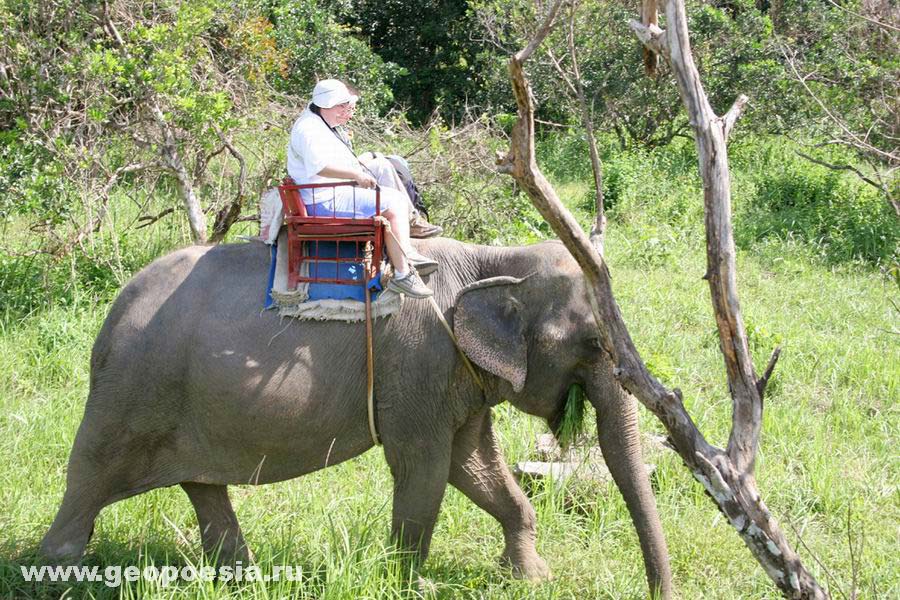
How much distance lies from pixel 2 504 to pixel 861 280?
24.3 ft

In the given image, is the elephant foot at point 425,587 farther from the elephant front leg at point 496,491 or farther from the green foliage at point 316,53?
the green foliage at point 316,53

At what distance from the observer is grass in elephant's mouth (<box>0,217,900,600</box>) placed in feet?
14.0

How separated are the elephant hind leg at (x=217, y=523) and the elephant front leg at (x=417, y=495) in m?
0.75

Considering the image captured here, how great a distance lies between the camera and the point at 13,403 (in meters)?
5.96

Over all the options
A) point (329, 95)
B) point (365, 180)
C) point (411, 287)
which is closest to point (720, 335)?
point (411, 287)

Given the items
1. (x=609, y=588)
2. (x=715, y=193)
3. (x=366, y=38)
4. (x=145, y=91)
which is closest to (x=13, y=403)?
(x=145, y=91)

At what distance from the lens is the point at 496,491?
186 inches

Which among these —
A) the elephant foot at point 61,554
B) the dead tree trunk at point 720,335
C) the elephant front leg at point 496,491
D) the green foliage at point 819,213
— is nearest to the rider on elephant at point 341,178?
the elephant front leg at point 496,491

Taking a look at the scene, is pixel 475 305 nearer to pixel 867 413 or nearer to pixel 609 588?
pixel 609 588

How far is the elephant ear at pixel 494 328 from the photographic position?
13.5 feet

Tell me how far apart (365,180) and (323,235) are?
0.29 metres

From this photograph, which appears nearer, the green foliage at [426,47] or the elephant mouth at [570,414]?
the elephant mouth at [570,414]

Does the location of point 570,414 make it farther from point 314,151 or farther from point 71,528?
point 71,528

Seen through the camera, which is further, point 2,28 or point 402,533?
point 2,28
